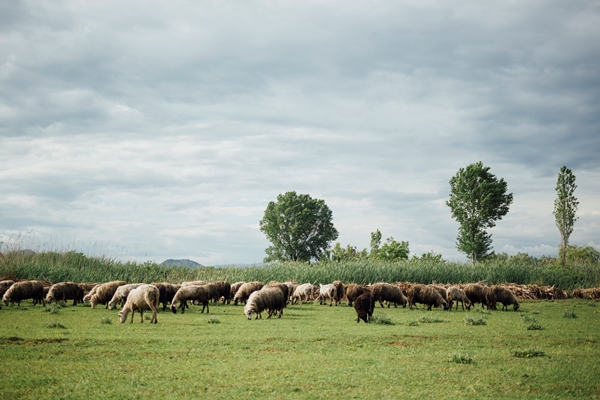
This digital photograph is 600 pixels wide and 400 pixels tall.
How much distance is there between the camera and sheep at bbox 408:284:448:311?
3078cm

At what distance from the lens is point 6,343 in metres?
15.3

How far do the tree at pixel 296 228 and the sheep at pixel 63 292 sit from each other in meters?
66.9

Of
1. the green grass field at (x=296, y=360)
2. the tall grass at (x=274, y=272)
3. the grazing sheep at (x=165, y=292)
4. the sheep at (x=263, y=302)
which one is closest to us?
the green grass field at (x=296, y=360)

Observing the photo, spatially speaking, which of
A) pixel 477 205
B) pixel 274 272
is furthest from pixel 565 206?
pixel 274 272

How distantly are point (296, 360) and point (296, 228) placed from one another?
8413 cm

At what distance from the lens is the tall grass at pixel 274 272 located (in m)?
40.1

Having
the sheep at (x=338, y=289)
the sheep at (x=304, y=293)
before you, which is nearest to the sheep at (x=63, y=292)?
the sheep at (x=304, y=293)

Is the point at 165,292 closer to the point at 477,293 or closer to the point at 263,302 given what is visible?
the point at 263,302

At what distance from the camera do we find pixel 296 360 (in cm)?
1282

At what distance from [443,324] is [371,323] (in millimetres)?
3228

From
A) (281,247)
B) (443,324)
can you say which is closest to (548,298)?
(443,324)

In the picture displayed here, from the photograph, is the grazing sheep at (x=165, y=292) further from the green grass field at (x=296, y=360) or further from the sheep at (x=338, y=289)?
the sheep at (x=338, y=289)

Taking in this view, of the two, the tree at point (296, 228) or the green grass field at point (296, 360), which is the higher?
the tree at point (296, 228)

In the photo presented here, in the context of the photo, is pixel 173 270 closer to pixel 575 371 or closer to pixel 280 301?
pixel 280 301
